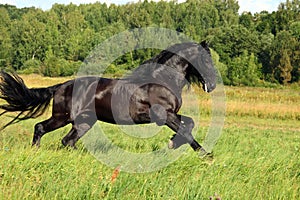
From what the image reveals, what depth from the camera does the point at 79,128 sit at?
290 inches

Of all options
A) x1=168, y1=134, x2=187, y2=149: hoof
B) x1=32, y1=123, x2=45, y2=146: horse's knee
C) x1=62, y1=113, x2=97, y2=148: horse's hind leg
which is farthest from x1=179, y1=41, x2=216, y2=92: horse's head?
x1=32, y1=123, x2=45, y2=146: horse's knee

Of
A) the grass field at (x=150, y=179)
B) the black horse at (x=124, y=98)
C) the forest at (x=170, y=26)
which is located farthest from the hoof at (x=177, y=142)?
the forest at (x=170, y=26)

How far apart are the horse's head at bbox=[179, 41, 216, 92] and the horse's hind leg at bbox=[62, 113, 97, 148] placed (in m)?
1.75

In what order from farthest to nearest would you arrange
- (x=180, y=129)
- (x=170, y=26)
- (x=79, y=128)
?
(x=170, y=26)
(x=79, y=128)
(x=180, y=129)

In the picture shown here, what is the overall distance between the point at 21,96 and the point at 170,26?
98.5m

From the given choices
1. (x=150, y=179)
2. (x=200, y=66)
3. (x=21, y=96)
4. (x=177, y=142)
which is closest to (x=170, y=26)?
(x=200, y=66)

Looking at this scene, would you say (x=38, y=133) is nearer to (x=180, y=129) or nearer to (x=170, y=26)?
(x=180, y=129)

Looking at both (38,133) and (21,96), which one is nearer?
(38,133)

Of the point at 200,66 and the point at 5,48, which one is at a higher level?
the point at 5,48

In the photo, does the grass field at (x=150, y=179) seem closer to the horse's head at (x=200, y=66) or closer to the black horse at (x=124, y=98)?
the black horse at (x=124, y=98)

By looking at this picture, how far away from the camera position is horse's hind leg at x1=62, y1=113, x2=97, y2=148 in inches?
288

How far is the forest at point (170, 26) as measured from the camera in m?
64.0

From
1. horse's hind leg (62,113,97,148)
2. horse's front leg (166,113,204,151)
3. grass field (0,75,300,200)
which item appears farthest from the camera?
horse's hind leg (62,113,97,148)

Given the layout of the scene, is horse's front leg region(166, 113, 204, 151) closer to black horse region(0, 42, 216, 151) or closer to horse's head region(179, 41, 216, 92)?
black horse region(0, 42, 216, 151)
